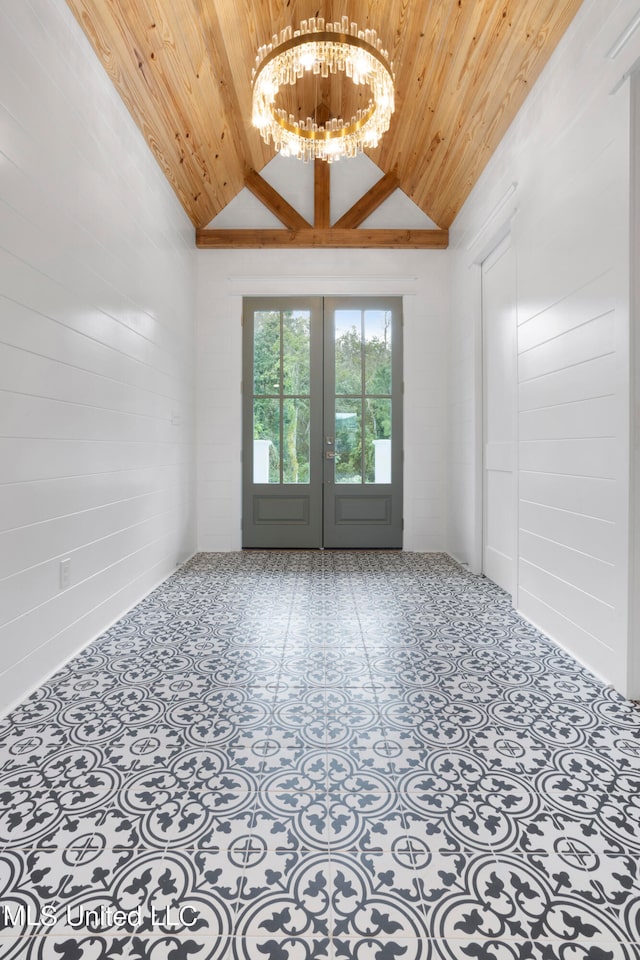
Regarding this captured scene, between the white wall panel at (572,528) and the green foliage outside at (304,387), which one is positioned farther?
the green foliage outside at (304,387)

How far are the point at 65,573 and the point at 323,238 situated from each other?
3.66 meters

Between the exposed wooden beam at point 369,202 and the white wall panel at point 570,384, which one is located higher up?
the exposed wooden beam at point 369,202

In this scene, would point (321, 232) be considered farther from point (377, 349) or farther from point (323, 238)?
point (377, 349)

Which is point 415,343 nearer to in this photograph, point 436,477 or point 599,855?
point 436,477

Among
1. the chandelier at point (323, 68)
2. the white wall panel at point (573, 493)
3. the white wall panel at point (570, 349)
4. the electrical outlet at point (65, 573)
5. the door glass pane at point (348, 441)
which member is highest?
the chandelier at point (323, 68)

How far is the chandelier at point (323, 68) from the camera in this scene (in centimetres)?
242

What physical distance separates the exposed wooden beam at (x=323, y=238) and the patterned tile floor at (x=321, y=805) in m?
3.60

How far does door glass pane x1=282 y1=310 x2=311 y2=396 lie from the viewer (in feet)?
15.1

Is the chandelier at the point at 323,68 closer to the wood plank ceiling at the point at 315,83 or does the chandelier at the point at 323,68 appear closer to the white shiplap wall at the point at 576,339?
the wood plank ceiling at the point at 315,83

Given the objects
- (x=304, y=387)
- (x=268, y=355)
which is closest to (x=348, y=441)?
(x=304, y=387)

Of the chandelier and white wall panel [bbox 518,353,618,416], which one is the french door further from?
white wall panel [bbox 518,353,618,416]

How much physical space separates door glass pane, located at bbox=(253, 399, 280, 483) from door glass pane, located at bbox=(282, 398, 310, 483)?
66 mm

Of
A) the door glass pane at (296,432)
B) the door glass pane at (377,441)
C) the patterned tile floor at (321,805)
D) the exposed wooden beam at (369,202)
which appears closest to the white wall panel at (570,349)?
the patterned tile floor at (321,805)

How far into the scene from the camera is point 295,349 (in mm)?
4617
